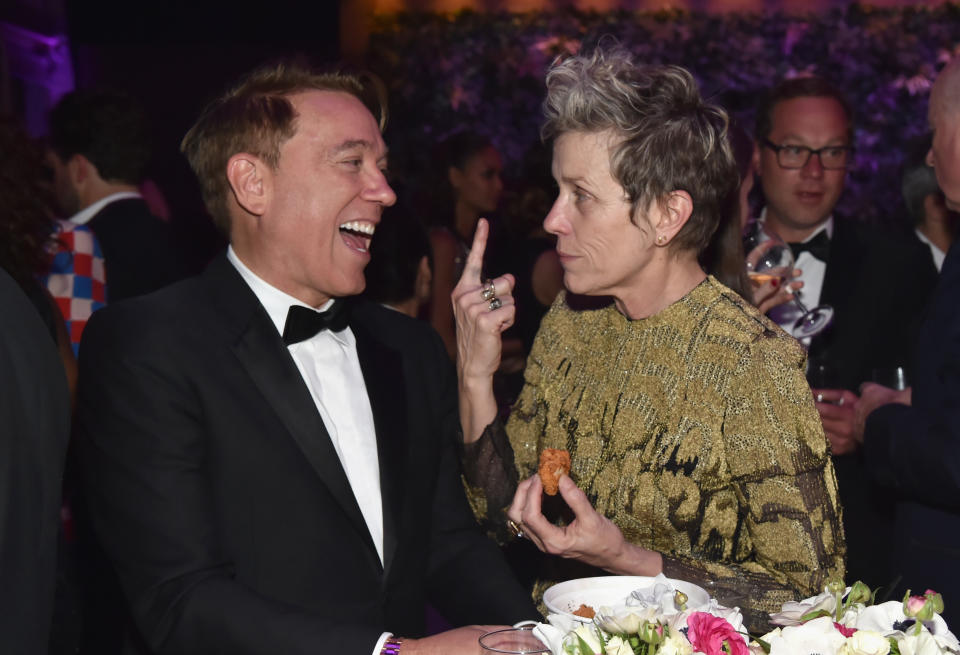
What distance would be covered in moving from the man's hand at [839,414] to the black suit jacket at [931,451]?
30cm

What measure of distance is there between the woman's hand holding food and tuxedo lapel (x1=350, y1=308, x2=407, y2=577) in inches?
5.9

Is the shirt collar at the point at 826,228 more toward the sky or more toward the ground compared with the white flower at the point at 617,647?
more toward the sky

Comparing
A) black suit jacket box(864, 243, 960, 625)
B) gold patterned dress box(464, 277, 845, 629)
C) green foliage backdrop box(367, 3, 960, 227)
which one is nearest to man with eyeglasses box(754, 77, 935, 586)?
black suit jacket box(864, 243, 960, 625)

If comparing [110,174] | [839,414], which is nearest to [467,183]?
[110,174]

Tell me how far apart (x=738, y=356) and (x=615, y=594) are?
598 mm

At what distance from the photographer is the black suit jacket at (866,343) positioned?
338 centimetres

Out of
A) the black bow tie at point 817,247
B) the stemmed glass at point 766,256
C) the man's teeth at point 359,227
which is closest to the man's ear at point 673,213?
the man's teeth at point 359,227

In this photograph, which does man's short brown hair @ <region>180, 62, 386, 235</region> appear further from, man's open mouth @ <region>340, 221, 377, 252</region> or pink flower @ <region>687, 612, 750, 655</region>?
pink flower @ <region>687, 612, 750, 655</region>

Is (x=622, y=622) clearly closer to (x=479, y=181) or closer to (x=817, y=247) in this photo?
(x=817, y=247)

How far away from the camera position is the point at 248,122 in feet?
7.15

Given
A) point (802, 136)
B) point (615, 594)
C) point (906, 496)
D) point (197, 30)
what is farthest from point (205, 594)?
point (197, 30)

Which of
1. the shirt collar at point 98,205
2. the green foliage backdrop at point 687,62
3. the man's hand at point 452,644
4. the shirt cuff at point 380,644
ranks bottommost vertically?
the shirt cuff at point 380,644

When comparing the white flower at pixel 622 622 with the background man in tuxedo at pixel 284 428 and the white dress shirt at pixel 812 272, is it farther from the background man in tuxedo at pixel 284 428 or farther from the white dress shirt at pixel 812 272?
the white dress shirt at pixel 812 272

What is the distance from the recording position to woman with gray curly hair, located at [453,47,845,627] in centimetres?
191
